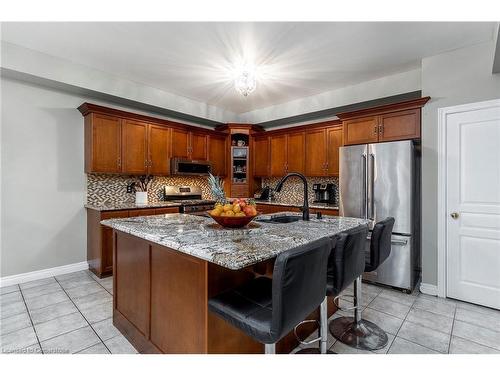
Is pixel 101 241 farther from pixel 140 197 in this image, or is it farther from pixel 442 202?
pixel 442 202

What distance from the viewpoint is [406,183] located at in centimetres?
307

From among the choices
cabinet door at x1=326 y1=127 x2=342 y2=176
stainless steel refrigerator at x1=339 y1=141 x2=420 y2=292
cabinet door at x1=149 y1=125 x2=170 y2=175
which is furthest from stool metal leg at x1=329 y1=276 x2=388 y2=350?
cabinet door at x1=149 y1=125 x2=170 y2=175

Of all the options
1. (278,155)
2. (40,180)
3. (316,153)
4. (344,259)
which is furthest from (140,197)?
(344,259)

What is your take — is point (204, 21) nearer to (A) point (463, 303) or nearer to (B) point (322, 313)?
(B) point (322, 313)

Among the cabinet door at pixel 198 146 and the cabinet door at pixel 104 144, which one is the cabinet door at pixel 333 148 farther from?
the cabinet door at pixel 104 144

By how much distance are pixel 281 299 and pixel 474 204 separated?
2.89 metres

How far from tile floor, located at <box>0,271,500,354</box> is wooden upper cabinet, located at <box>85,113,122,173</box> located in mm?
1623

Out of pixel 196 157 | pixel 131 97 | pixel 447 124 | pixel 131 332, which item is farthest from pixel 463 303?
pixel 131 97

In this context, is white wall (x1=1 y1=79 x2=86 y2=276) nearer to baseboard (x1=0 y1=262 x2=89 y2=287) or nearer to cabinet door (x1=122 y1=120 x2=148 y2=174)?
baseboard (x1=0 y1=262 x2=89 y2=287)

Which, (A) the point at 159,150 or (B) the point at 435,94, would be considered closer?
(B) the point at 435,94

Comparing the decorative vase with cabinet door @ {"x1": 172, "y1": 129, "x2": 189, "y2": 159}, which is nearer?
the decorative vase

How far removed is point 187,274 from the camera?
4.97 ft

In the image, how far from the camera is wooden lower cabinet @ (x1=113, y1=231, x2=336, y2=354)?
143 centimetres

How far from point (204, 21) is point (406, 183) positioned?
286cm
